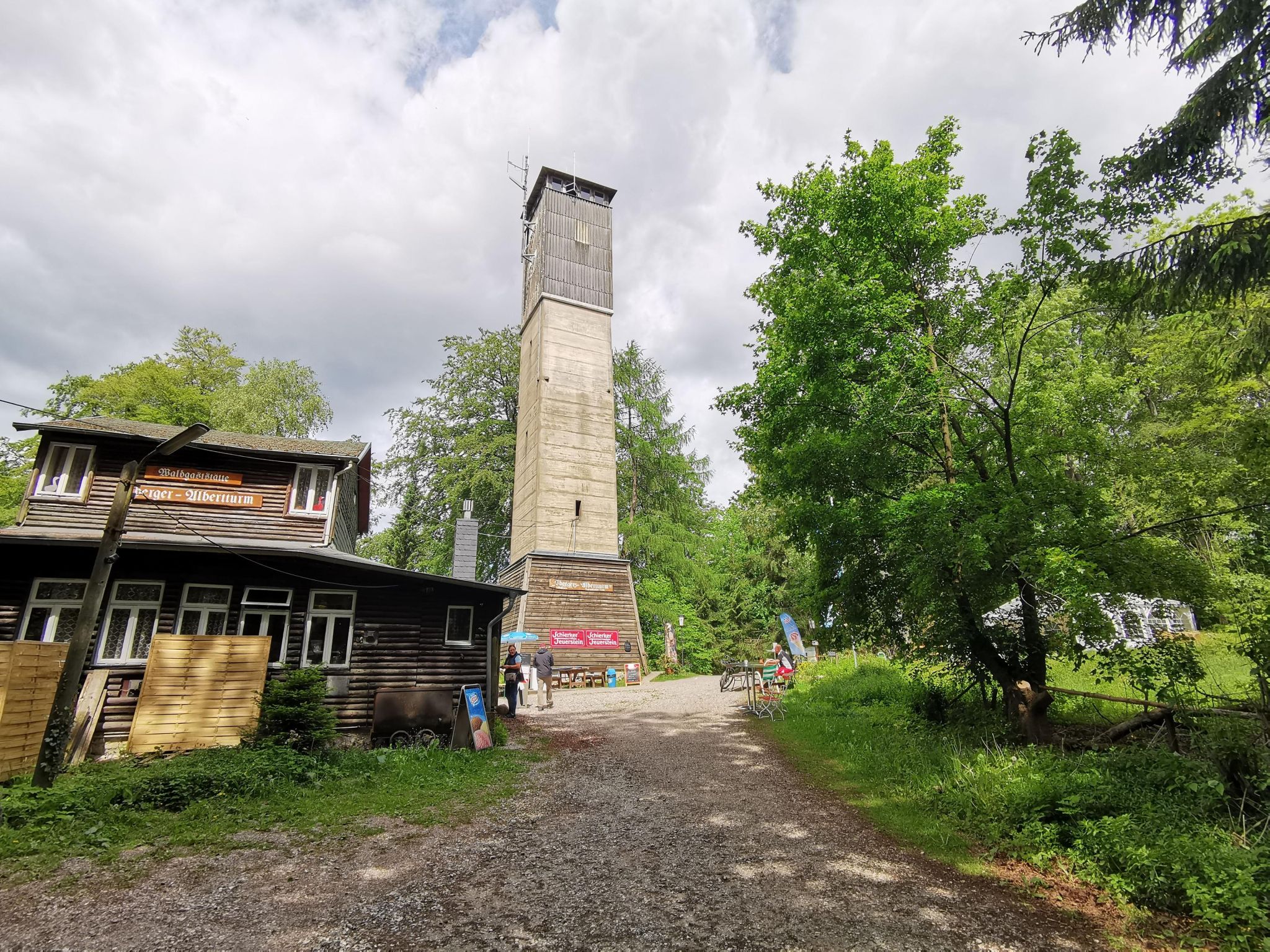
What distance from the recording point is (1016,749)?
8.66 metres

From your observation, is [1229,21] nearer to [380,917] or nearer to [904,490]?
[904,490]

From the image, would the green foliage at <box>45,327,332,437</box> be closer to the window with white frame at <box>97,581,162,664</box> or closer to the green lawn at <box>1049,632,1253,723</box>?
the window with white frame at <box>97,581,162,664</box>

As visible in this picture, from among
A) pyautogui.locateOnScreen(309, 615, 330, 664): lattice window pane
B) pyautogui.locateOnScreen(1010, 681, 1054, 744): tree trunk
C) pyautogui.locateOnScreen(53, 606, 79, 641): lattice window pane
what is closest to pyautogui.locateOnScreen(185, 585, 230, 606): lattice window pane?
pyautogui.locateOnScreen(309, 615, 330, 664): lattice window pane

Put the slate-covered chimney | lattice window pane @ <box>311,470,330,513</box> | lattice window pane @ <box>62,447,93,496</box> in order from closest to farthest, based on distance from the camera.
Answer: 1. lattice window pane @ <box>62,447,93,496</box>
2. lattice window pane @ <box>311,470,330,513</box>
3. the slate-covered chimney

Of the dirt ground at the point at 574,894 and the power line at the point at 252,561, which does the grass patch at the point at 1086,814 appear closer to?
the dirt ground at the point at 574,894

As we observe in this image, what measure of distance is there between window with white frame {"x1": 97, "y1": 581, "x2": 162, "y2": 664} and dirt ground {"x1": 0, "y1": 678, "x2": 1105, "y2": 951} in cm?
686

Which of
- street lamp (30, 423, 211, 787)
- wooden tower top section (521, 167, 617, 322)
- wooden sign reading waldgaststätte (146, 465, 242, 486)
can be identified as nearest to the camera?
street lamp (30, 423, 211, 787)

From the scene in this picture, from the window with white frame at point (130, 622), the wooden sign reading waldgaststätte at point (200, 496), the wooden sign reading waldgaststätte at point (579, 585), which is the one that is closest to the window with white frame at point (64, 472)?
the wooden sign reading waldgaststätte at point (200, 496)

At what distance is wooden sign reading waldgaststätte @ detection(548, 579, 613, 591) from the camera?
1020 inches

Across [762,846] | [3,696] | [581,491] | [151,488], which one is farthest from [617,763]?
[581,491]

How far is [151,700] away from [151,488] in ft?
19.5

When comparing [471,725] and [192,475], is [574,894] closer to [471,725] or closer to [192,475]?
[471,725]

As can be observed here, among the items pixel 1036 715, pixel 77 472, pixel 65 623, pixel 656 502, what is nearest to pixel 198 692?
pixel 65 623

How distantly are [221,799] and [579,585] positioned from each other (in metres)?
18.6
